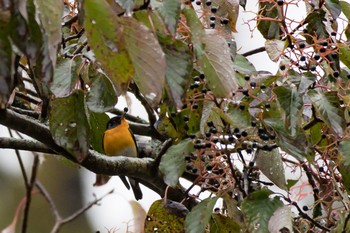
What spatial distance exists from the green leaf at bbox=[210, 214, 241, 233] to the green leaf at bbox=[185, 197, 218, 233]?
138mm

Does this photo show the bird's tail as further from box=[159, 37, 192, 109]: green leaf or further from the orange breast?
box=[159, 37, 192, 109]: green leaf

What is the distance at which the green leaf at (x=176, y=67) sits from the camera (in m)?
1.39

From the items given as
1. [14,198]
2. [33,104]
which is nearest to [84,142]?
[33,104]

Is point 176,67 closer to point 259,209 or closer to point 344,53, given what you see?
point 259,209

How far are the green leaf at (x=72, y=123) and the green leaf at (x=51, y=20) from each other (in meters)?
0.64

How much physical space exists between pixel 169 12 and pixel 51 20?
236mm

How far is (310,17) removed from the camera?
6.89 ft

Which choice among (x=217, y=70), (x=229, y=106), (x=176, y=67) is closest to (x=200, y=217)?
(x=229, y=106)

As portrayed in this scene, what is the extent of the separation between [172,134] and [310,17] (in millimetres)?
463

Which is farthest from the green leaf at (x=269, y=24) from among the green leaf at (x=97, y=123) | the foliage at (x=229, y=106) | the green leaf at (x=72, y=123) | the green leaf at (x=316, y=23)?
the green leaf at (x=72, y=123)

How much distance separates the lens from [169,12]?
1.35 m

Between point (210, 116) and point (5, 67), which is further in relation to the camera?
point (210, 116)

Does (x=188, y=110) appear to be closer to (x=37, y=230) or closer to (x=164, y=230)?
(x=164, y=230)

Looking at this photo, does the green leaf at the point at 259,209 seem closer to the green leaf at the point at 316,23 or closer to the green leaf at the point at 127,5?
the green leaf at the point at 316,23
